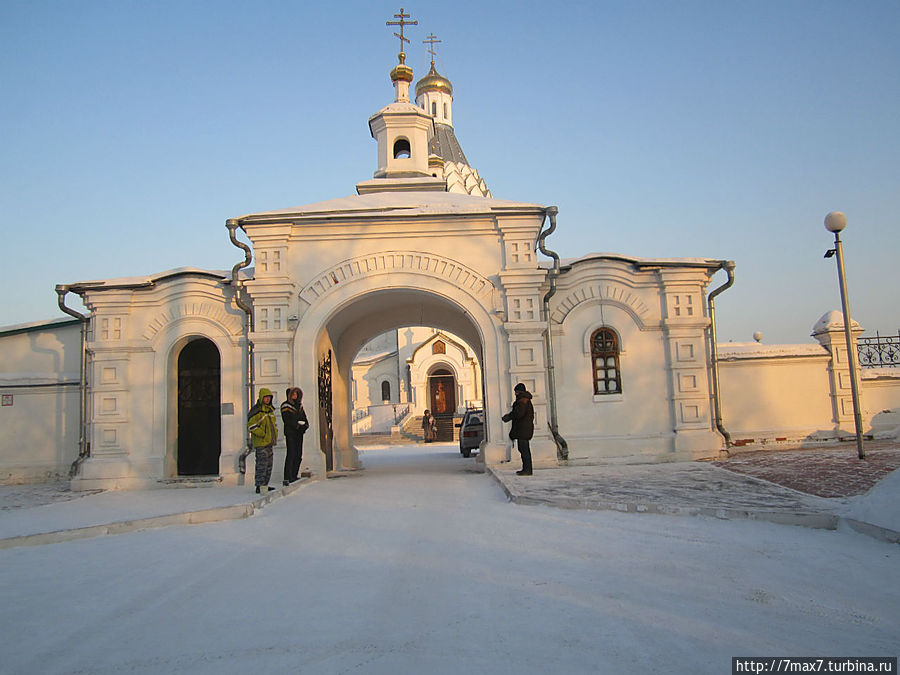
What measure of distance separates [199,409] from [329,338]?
114 inches

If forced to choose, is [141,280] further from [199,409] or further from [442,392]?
[442,392]

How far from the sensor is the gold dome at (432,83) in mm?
51375

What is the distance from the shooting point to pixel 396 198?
564 inches

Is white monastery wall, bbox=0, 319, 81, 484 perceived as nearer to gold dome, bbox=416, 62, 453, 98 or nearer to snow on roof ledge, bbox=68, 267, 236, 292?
snow on roof ledge, bbox=68, 267, 236, 292

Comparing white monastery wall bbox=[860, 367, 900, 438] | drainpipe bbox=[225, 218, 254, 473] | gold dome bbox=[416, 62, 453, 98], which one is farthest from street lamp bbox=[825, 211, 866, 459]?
gold dome bbox=[416, 62, 453, 98]

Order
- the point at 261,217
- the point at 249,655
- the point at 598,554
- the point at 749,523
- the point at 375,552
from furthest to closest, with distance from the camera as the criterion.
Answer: the point at 261,217
the point at 749,523
the point at 375,552
the point at 598,554
the point at 249,655

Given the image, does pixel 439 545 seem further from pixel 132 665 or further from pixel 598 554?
pixel 132 665

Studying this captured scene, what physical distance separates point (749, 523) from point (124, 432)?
1083cm

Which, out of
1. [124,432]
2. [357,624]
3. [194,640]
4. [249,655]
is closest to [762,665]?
[357,624]

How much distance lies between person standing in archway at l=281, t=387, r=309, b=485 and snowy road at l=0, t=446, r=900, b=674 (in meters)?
4.04

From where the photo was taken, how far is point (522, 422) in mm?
11430

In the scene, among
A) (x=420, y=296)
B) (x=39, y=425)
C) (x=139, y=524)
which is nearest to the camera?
(x=139, y=524)

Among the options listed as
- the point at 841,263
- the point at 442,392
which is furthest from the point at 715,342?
the point at 442,392

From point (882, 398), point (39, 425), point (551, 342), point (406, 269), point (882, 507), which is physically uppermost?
point (406, 269)
